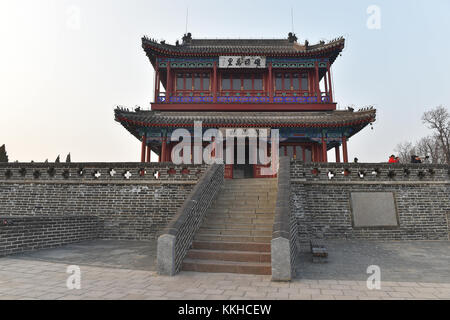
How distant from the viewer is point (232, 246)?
227 inches

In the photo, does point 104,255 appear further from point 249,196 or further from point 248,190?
point 248,190

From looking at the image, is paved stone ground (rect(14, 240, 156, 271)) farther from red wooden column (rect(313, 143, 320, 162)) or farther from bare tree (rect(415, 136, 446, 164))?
bare tree (rect(415, 136, 446, 164))

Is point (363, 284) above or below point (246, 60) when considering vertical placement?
below

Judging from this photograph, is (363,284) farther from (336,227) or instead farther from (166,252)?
(336,227)

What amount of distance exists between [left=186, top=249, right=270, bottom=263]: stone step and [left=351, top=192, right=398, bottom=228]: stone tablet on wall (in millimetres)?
4825

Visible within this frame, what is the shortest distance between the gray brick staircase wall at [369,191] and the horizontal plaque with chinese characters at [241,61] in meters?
9.41

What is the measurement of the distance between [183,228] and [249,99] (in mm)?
11890

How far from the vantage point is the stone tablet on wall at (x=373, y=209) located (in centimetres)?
865

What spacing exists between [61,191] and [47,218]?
2387 millimetres

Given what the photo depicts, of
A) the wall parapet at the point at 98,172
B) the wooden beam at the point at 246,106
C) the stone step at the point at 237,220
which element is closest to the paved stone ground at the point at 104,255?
the stone step at the point at 237,220

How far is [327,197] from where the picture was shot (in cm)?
895

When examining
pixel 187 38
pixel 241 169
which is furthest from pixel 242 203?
pixel 187 38

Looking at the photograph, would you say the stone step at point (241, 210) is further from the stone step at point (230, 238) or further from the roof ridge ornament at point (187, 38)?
the roof ridge ornament at point (187, 38)
